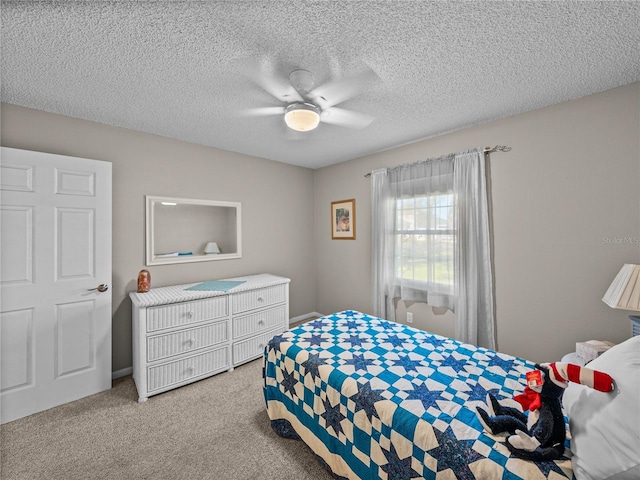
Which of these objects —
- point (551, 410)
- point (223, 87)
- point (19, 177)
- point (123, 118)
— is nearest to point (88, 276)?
point (19, 177)

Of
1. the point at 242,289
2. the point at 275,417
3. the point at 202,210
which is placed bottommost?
the point at 275,417

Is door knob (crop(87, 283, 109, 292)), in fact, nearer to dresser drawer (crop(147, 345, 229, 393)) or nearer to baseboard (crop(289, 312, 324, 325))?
dresser drawer (crop(147, 345, 229, 393))

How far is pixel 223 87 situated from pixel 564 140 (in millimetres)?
2777

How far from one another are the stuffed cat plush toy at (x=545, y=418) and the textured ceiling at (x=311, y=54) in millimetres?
1634

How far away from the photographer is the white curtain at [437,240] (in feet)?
8.79

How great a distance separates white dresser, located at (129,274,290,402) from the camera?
2.37 m

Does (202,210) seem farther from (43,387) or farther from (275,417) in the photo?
(275,417)

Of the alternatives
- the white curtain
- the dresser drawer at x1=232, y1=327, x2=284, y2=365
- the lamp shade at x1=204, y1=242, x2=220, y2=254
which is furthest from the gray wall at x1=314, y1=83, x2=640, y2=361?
the lamp shade at x1=204, y1=242, x2=220, y2=254

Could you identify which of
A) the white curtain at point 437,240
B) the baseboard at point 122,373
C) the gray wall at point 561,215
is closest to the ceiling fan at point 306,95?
the white curtain at point 437,240

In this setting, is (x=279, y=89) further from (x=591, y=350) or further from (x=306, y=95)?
(x=591, y=350)

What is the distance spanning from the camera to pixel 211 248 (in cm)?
335

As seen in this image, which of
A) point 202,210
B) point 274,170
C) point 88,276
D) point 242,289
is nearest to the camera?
point 88,276

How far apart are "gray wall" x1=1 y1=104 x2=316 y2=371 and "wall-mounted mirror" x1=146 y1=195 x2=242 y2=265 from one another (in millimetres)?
85

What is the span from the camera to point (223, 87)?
1.99m
